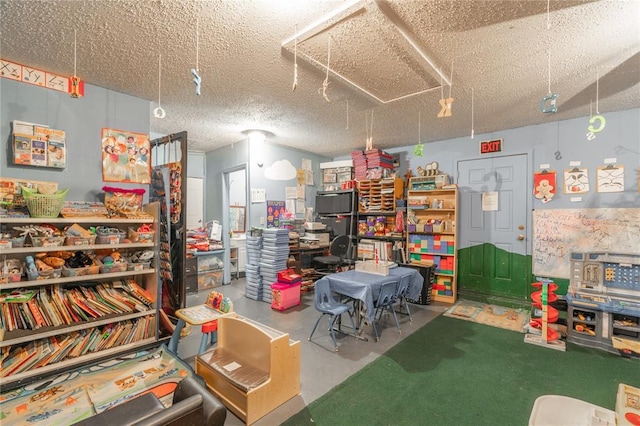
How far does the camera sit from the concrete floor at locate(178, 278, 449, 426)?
6.95 ft

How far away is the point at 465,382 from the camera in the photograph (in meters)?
2.29

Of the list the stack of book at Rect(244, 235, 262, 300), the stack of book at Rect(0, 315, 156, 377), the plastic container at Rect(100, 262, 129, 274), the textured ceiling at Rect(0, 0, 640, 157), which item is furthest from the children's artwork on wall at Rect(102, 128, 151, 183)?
the stack of book at Rect(244, 235, 262, 300)

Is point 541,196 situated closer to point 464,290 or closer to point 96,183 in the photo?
point 464,290

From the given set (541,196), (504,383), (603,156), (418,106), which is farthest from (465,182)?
(504,383)

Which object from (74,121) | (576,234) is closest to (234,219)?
(74,121)

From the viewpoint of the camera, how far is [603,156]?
11.7ft

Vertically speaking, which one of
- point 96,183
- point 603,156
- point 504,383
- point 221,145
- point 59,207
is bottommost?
point 504,383

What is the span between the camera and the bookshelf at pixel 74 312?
80.4 inches

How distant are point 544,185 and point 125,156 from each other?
5.29m

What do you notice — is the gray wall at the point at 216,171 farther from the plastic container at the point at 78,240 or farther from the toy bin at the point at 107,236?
the plastic container at the point at 78,240

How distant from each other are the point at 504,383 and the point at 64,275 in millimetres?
3688

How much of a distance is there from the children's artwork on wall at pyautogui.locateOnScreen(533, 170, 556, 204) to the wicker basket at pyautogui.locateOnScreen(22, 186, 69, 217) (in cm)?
545

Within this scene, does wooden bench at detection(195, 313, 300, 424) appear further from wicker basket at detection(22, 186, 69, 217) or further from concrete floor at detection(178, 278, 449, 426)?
wicker basket at detection(22, 186, 69, 217)

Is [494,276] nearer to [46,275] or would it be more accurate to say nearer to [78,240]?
[78,240]
